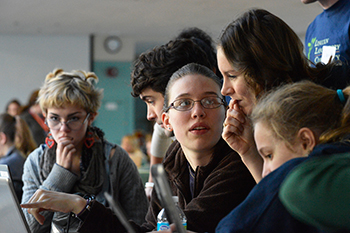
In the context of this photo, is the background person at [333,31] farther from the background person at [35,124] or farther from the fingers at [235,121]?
the background person at [35,124]

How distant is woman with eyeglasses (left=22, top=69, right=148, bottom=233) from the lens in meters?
1.86

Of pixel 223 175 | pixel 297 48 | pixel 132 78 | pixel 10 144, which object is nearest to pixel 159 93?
pixel 132 78

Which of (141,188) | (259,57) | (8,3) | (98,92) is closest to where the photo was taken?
(259,57)

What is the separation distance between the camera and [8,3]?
6668mm

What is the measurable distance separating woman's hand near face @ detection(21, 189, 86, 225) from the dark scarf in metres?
0.49

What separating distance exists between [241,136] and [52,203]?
0.67 m

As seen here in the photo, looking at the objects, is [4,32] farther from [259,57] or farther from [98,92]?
[259,57]

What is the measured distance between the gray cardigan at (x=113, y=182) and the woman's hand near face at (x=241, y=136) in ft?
2.69

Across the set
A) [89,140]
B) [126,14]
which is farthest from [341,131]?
[126,14]

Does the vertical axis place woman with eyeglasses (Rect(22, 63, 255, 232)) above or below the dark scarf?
above

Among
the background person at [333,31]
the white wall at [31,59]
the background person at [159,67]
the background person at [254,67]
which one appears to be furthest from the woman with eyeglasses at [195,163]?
the white wall at [31,59]

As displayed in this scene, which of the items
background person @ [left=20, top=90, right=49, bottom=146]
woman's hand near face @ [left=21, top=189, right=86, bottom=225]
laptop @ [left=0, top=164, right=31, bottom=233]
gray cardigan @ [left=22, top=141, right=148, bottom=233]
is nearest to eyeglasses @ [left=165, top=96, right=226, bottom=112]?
woman's hand near face @ [left=21, top=189, right=86, bottom=225]

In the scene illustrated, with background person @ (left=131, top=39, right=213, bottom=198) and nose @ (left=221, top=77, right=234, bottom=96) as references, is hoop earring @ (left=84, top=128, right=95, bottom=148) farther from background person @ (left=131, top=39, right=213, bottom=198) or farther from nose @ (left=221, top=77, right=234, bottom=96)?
nose @ (left=221, top=77, right=234, bottom=96)

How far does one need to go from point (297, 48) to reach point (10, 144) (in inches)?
97.3
